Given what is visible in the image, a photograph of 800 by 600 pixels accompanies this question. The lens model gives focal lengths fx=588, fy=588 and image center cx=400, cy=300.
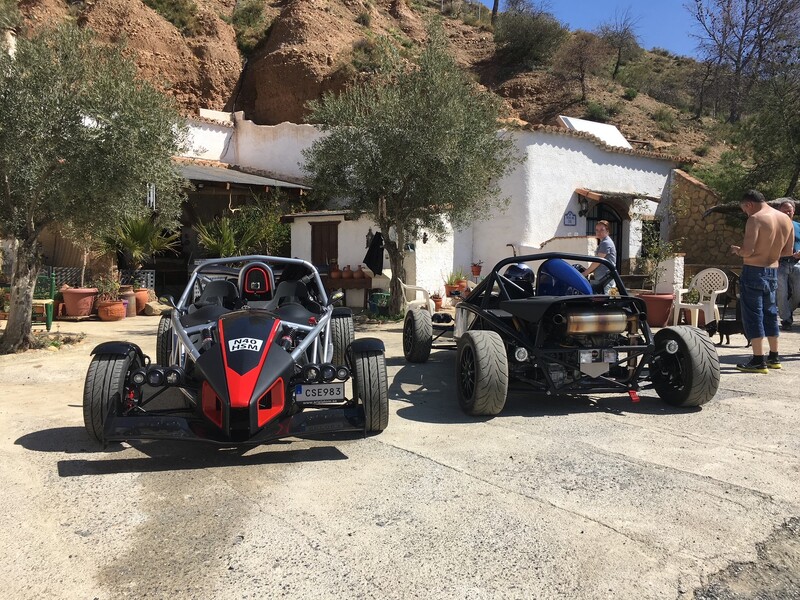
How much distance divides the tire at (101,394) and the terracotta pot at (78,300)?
357 inches

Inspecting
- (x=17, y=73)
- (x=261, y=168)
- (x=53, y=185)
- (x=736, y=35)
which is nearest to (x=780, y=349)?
(x=53, y=185)

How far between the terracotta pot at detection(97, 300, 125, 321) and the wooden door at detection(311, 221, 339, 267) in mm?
4959

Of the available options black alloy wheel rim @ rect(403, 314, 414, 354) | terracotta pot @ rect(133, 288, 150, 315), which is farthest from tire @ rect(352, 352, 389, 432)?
terracotta pot @ rect(133, 288, 150, 315)

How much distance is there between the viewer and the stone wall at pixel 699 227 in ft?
56.4

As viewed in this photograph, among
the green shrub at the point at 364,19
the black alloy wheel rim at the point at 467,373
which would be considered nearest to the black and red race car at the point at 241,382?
the black alloy wheel rim at the point at 467,373

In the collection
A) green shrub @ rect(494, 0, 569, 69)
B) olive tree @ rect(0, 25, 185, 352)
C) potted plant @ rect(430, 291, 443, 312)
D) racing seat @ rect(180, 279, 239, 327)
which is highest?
green shrub @ rect(494, 0, 569, 69)

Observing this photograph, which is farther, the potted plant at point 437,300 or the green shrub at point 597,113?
the green shrub at point 597,113

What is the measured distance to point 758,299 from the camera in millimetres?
6000

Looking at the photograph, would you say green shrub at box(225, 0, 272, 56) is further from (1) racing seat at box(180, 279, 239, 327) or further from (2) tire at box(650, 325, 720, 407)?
(2) tire at box(650, 325, 720, 407)

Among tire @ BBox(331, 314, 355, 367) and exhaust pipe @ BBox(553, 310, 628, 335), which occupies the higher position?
exhaust pipe @ BBox(553, 310, 628, 335)

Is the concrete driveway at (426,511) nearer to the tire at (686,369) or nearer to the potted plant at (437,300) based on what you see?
the tire at (686,369)

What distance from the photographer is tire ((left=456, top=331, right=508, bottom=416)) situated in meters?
4.51

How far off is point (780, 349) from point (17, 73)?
10.0 meters

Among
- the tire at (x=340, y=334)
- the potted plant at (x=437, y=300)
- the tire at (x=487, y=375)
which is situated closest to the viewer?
the tire at (x=487, y=375)
